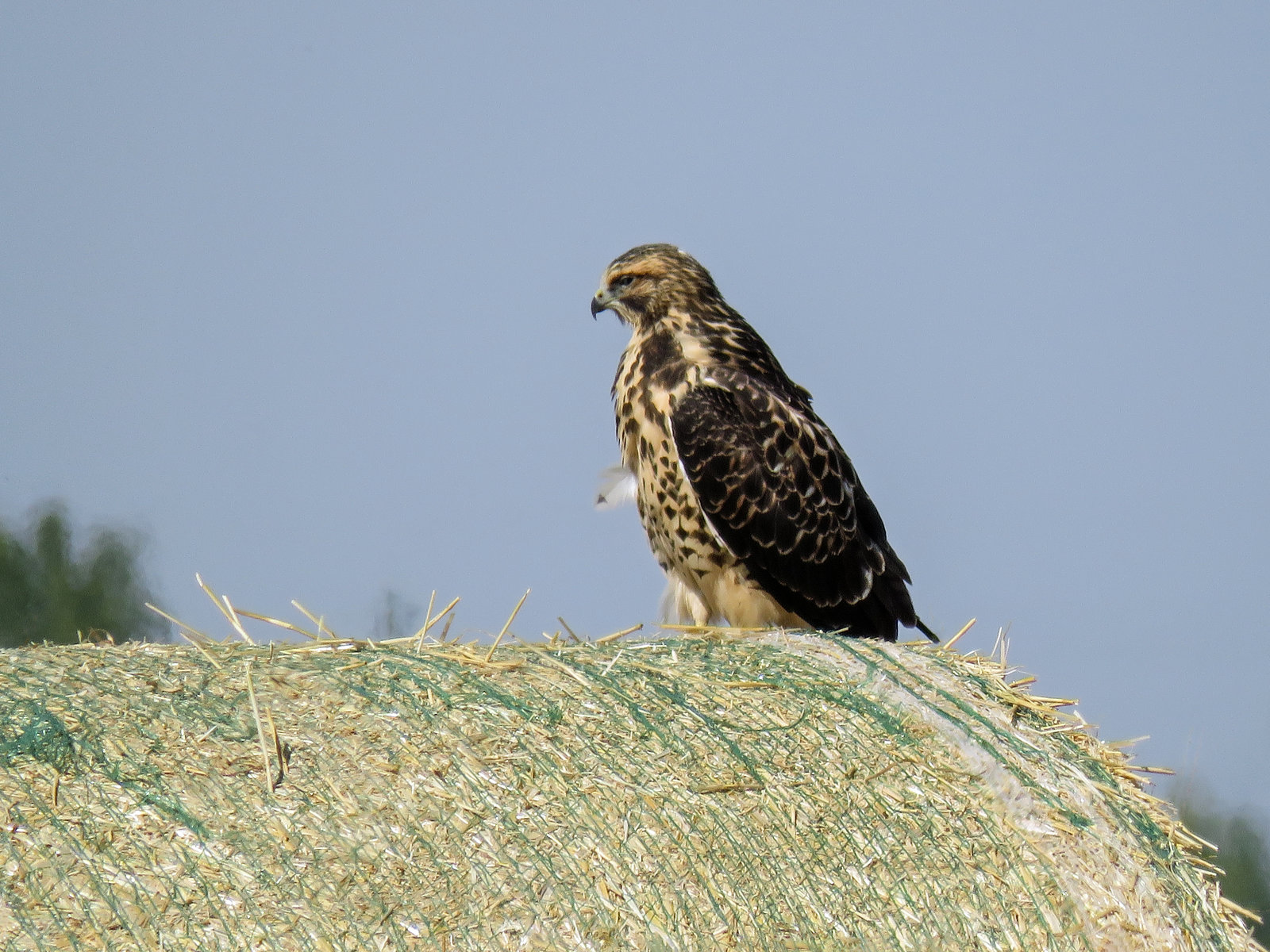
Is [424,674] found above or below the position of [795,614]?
below

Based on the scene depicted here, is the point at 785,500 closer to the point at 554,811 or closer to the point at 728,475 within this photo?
the point at 728,475

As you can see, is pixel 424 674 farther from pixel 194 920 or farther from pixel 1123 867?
pixel 1123 867

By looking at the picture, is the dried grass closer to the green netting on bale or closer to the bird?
the green netting on bale

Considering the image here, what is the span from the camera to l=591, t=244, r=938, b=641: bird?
5195 millimetres

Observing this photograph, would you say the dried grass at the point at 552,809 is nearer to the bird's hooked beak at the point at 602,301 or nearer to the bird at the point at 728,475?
the bird at the point at 728,475

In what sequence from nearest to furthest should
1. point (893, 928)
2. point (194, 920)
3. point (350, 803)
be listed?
point (194, 920) < point (350, 803) < point (893, 928)

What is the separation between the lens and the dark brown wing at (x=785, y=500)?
16.9 feet

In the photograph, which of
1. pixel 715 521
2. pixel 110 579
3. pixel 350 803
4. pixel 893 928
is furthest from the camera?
pixel 110 579

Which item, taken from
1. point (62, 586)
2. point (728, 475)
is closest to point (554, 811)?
point (728, 475)

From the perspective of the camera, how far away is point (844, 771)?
3.82 meters

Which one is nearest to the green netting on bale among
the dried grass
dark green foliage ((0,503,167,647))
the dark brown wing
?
the dried grass

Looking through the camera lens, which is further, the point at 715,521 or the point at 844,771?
the point at 715,521

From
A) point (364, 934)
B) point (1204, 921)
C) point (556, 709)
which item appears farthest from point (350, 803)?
point (1204, 921)

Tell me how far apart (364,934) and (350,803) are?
346 mm
